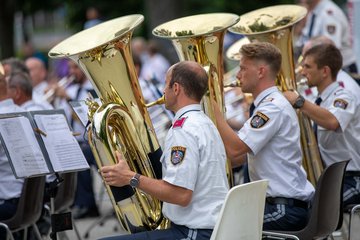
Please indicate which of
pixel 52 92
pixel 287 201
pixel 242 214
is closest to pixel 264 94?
pixel 287 201

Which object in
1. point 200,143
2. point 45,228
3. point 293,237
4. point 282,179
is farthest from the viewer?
point 45,228

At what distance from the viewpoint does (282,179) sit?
4785 mm

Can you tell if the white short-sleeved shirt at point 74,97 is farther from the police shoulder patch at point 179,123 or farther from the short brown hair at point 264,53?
the police shoulder patch at point 179,123

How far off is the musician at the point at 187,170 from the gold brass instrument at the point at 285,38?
1.30m

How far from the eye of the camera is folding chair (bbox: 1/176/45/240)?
5.49m

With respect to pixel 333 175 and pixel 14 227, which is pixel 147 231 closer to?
pixel 333 175

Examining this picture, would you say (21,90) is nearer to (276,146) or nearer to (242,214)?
(276,146)

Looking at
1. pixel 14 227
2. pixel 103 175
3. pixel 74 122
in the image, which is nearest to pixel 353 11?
pixel 74 122

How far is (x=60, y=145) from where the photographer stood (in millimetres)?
4914

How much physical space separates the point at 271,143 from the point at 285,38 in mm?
1064

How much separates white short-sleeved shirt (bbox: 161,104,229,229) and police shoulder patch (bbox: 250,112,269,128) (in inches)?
22.6

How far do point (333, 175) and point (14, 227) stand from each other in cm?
202

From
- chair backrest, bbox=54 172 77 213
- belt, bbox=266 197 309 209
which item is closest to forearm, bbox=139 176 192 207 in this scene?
belt, bbox=266 197 309 209

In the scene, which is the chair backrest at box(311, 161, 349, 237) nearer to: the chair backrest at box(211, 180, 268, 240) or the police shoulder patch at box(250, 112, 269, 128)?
the police shoulder patch at box(250, 112, 269, 128)
